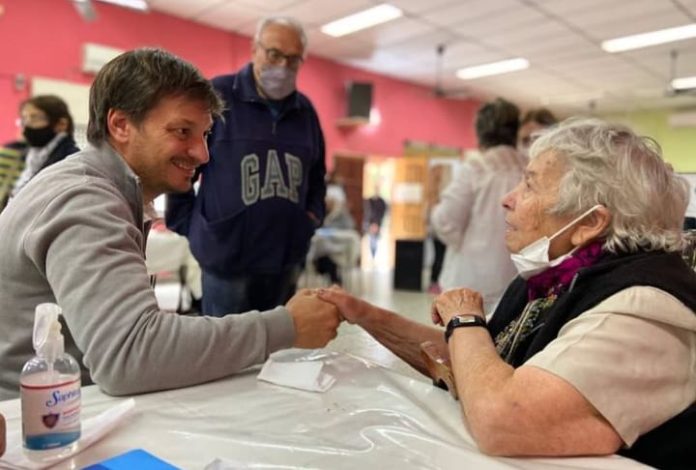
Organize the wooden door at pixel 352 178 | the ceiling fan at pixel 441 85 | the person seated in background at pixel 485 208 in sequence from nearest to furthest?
the person seated in background at pixel 485 208
the ceiling fan at pixel 441 85
the wooden door at pixel 352 178

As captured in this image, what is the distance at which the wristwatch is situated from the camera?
40.9 inches

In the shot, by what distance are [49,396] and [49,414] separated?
27 millimetres

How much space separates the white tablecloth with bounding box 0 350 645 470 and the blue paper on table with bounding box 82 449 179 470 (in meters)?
0.04

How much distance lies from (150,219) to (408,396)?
681mm

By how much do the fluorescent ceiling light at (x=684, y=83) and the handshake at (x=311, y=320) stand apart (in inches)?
362

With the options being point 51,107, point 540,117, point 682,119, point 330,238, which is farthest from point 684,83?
point 51,107

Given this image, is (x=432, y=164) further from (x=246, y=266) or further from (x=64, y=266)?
(x=64, y=266)

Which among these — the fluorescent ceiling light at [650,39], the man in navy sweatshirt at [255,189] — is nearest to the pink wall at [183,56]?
the man in navy sweatshirt at [255,189]

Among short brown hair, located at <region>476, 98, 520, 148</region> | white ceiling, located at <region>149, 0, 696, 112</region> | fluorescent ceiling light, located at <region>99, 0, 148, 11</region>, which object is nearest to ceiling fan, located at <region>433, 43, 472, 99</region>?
white ceiling, located at <region>149, 0, 696, 112</region>

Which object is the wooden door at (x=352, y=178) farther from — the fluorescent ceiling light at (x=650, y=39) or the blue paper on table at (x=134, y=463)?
the blue paper on table at (x=134, y=463)

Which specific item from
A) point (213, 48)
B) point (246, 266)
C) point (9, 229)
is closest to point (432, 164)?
point (213, 48)

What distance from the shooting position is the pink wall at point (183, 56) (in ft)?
17.6

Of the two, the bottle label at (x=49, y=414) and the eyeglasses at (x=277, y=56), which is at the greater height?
the eyeglasses at (x=277, y=56)

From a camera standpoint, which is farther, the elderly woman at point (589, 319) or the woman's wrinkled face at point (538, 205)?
the woman's wrinkled face at point (538, 205)
